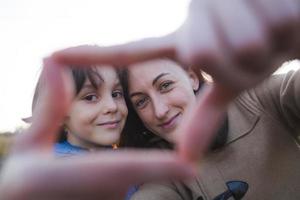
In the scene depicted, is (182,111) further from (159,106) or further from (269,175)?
A: (269,175)

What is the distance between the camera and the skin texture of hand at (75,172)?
0.20 metres

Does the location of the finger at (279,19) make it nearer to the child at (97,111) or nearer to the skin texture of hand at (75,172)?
the skin texture of hand at (75,172)

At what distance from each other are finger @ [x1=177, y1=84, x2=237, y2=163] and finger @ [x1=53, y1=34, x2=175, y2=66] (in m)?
0.03

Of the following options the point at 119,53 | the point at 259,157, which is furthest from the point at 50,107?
the point at 259,157

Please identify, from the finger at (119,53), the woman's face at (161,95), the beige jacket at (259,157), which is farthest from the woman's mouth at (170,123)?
the finger at (119,53)

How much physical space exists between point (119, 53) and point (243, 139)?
2.66ft

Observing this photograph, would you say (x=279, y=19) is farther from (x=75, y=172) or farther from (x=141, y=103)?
(x=141, y=103)

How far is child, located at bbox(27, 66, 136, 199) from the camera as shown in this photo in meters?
1.13

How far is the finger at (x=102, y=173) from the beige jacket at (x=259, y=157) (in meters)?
0.70

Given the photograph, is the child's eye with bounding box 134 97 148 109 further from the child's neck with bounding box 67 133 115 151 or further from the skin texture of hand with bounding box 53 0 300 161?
the skin texture of hand with bounding box 53 0 300 161

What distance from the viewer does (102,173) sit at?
0.20 metres

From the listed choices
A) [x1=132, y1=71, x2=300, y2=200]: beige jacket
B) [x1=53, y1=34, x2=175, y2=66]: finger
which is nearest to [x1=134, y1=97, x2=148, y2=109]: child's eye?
[x1=132, y1=71, x2=300, y2=200]: beige jacket

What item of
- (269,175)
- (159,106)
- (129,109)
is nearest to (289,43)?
(269,175)

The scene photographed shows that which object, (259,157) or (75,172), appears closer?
(75,172)
